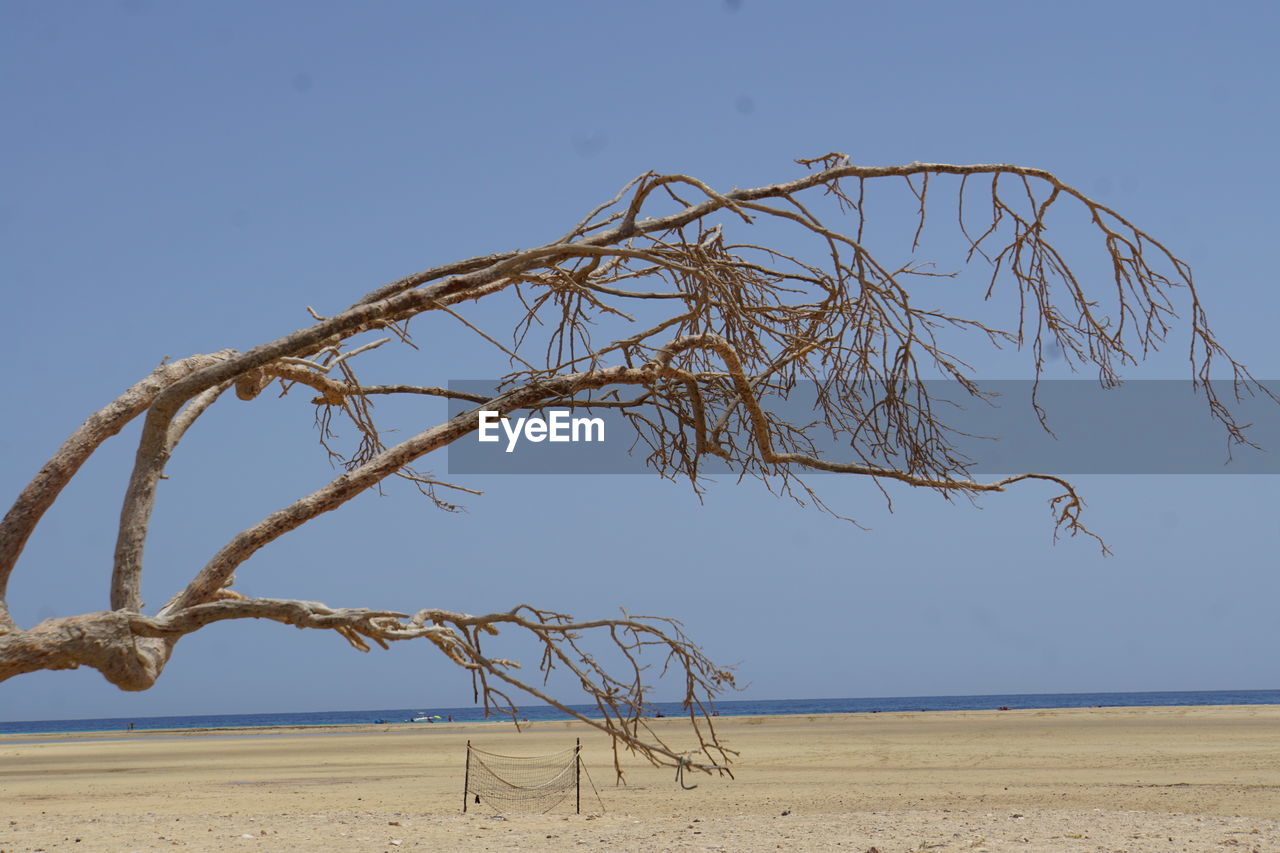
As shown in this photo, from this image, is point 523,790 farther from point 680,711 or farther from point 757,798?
point 680,711

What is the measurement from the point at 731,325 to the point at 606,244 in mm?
822

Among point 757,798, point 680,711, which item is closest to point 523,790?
point 757,798

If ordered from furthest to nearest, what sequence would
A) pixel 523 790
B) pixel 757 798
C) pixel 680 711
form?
pixel 680 711 → pixel 523 790 → pixel 757 798

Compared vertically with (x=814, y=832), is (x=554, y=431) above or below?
above

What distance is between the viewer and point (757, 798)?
49.8ft

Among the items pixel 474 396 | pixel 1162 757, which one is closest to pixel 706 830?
pixel 474 396

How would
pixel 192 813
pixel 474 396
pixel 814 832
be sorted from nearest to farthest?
pixel 474 396 < pixel 814 832 < pixel 192 813

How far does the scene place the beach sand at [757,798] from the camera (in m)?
10.4

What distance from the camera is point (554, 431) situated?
223 inches

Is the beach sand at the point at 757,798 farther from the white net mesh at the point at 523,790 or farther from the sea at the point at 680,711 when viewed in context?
the sea at the point at 680,711

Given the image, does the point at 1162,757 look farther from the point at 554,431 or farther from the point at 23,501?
the point at 23,501

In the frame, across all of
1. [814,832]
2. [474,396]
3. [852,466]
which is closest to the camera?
[852,466]

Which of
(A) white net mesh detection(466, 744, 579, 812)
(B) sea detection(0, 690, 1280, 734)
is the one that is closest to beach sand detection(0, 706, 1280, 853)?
(A) white net mesh detection(466, 744, 579, 812)

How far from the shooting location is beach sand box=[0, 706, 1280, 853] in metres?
10.4
